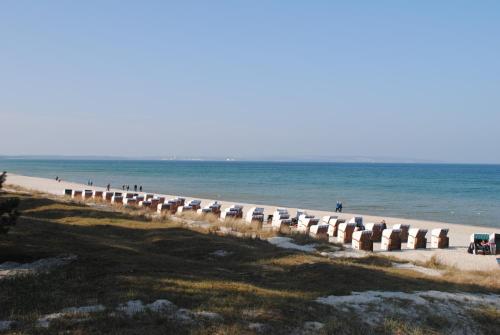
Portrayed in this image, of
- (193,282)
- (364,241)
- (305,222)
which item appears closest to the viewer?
(193,282)

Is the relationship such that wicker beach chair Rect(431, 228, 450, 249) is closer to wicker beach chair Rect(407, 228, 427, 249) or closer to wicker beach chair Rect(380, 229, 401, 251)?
wicker beach chair Rect(407, 228, 427, 249)

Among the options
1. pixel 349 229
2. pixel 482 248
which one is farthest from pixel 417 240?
pixel 349 229

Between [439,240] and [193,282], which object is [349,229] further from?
[193,282]

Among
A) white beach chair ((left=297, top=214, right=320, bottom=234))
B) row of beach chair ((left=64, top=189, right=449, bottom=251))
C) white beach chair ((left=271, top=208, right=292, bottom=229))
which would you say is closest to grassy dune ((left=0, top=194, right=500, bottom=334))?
row of beach chair ((left=64, top=189, right=449, bottom=251))

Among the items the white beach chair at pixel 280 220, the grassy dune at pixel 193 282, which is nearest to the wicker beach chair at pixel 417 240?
the grassy dune at pixel 193 282

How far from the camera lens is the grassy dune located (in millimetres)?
7008

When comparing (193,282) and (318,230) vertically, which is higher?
(193,282)

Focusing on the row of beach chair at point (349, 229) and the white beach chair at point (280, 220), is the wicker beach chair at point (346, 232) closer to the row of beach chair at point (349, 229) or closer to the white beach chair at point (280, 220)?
the row of beach chair at point (349, 229)

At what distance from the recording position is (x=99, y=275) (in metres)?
9.27

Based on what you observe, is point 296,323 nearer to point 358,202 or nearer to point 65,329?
point 65,329

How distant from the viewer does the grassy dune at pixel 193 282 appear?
7.01m

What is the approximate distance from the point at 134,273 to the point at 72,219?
10.3 m

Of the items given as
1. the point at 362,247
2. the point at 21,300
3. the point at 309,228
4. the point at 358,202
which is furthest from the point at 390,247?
the point at 358,202

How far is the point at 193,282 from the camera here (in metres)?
9.08
